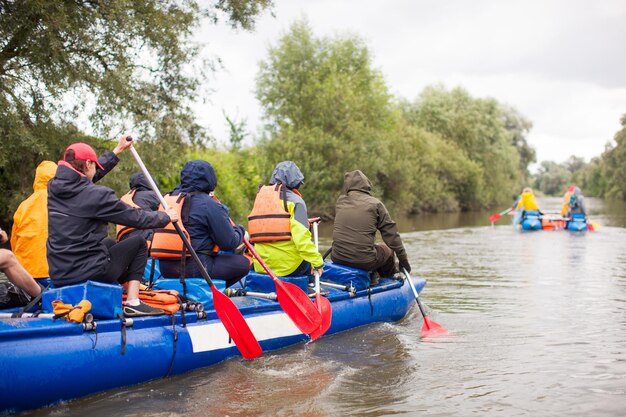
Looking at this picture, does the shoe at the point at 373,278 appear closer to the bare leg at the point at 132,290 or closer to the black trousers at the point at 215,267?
the black trousers at the point at 215,267

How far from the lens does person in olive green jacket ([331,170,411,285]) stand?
8258 millimetres

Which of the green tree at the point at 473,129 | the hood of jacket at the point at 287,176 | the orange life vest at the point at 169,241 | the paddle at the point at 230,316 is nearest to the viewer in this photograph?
the paddle at the point at 230,316

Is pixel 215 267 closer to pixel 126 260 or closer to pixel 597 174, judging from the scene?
pixel 126 260

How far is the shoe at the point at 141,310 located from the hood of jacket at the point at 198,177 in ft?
4.05

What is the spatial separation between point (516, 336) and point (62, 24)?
9466mm

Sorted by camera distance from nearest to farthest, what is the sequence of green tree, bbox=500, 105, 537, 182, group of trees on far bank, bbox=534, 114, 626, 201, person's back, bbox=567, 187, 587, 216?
1. person's back, bbox=567, 187, 587, 216
2. group of trees on far bank, bbox=534, 114, 626, 201
3. green tree, bbox=500, 105, 537, 182

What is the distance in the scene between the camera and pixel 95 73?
14227 millimetres

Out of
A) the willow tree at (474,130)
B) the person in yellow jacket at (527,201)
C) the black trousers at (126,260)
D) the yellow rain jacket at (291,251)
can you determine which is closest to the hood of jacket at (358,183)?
the yellow rain jacket at (291,251)

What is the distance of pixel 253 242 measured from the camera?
300 inches

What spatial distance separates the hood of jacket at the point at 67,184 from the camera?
528 cm

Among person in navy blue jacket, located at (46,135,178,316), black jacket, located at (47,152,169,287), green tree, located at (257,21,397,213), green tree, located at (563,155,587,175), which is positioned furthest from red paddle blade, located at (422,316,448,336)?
green tree, located at (563,155,587,175)

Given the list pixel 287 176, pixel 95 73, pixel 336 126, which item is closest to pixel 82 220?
pixel 287 176

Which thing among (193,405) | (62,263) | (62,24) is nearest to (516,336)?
(193,405)

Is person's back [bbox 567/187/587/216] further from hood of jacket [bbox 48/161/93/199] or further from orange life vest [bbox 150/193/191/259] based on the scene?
hood of jacket [bbox 48/161/93/199]
